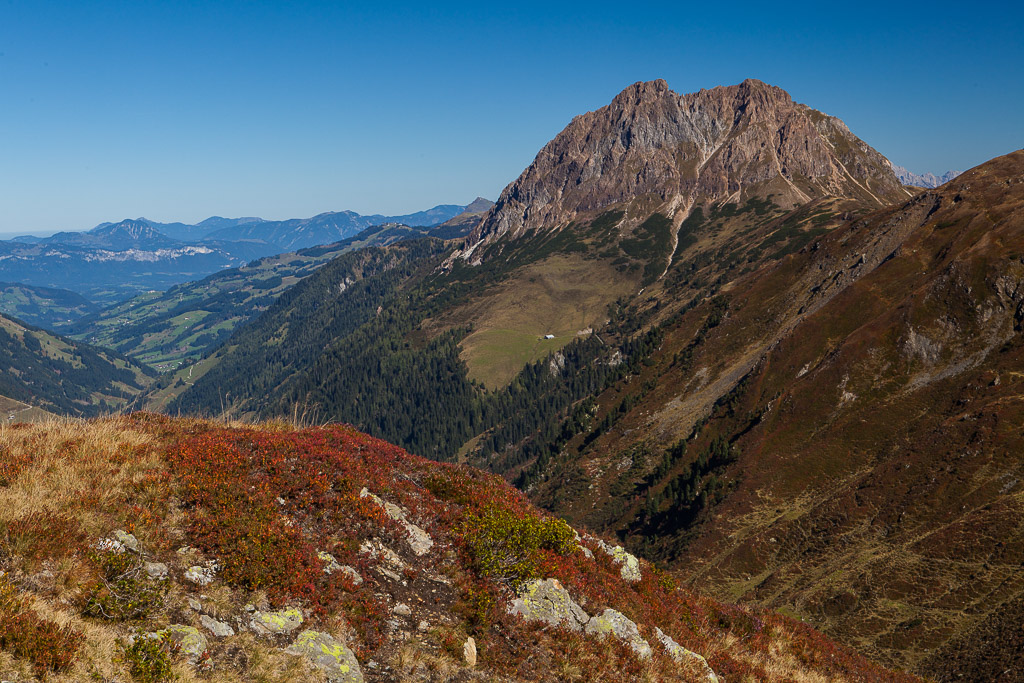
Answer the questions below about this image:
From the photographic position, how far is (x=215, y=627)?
11.2 meters

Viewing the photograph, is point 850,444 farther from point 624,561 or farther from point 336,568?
point 336,568

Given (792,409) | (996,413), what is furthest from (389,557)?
(792,409)

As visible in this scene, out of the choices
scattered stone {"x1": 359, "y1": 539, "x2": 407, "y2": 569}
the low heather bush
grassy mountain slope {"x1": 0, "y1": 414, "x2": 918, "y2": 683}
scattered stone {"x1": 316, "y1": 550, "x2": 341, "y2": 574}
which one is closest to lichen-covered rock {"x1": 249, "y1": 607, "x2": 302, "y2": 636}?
grassy mountain slope {"x1": 0, "y1": 414, "x2": 918, "y2": 683}

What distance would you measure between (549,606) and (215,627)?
8.36 meters

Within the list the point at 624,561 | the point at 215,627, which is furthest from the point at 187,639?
the point at 624,561

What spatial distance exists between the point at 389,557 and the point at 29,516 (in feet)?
27.0

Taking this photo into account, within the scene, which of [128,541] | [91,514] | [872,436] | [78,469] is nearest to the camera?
[128,541]

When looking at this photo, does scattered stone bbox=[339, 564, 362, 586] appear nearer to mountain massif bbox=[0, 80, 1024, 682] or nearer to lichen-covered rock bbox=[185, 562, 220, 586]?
mountain massif bbox=[0, 80, 1024, 682]

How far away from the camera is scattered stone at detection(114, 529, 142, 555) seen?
1207cm

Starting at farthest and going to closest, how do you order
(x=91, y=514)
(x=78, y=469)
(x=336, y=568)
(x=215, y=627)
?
(x=78, y=469) < (x=336, y=568) < (x=91, y=514) < (x=215, y=627)

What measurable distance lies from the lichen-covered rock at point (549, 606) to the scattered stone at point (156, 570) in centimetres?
848

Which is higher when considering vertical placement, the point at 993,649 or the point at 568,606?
the point at 568,606

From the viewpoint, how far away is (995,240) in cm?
10131

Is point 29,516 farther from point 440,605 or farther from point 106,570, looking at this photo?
point 440,605
